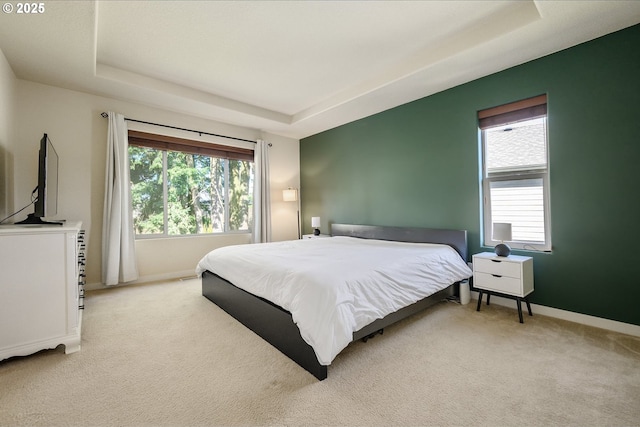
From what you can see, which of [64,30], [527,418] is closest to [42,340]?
[64,30]

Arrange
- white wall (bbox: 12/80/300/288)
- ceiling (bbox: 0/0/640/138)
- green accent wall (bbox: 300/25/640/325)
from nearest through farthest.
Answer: ceiling (bbox: 0/0/640/138) < green accent wall (bbox: 300/25/640/325) < white wall (bbox: 12/80/300/288)

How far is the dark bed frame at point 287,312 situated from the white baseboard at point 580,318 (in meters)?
0.53

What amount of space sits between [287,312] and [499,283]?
2156mm

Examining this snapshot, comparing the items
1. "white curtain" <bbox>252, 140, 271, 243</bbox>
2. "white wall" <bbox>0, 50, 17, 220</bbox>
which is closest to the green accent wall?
"white curtain" <bbox>252, 140, 271, 243</bbox>

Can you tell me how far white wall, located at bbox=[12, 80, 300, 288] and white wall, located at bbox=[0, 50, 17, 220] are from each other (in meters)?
0.18

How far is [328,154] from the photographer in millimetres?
5242

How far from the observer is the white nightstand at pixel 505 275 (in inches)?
102

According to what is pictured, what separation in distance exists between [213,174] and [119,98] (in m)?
1.66

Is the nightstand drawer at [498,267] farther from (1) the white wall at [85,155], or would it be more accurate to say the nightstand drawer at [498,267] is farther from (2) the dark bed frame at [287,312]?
(1) the white wall at [85,155]

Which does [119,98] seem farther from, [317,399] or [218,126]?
[317,399]

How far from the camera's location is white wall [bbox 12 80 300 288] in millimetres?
3199

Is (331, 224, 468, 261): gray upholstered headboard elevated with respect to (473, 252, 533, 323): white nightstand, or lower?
elevated

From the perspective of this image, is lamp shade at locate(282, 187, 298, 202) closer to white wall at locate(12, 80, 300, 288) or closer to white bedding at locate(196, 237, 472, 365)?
white wall at locate(12, 80, 300, 288)

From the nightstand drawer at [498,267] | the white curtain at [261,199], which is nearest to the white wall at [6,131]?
the white curtain at [261,199]
